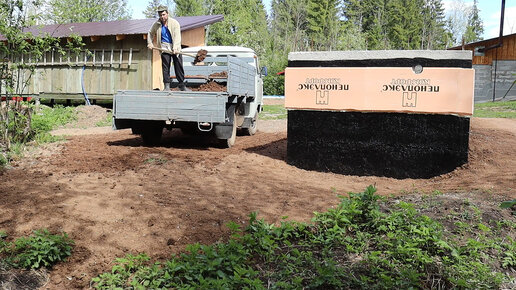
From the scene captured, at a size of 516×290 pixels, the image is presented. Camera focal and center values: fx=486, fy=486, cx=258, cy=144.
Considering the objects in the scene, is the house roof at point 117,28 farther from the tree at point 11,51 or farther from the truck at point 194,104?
the tree at point 11,51

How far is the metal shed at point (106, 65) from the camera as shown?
18.9 metres

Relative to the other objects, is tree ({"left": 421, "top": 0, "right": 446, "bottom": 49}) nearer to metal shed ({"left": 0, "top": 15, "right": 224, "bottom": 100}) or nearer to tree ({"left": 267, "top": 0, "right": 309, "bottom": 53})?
tree ({"left": 267, "top": 0, "right": 309, "bottom": 53})

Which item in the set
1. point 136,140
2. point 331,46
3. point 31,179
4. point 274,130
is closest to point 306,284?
point 31,179

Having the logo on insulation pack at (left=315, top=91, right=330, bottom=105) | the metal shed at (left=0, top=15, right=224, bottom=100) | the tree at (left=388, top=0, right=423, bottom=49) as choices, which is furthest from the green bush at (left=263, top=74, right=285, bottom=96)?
the tree at (left=388, top=0, right=423, bottom=49)

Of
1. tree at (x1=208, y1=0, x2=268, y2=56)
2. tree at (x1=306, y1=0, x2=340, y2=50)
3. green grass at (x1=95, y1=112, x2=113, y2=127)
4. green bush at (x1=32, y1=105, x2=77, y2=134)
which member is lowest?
green grass at (x1=95, y1=112, x2=113, y2=127)

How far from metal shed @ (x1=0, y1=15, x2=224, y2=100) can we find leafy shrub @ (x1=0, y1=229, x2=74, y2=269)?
49.1ft

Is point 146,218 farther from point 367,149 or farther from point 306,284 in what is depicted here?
point 367,149

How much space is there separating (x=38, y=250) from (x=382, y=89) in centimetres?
548

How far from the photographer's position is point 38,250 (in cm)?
384

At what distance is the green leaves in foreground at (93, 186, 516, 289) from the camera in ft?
11.3

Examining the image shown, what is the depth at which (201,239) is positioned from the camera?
4.38 meters

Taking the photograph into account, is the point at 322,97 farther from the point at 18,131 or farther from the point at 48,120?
the point at 48,120

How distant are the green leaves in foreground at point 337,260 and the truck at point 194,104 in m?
4.75

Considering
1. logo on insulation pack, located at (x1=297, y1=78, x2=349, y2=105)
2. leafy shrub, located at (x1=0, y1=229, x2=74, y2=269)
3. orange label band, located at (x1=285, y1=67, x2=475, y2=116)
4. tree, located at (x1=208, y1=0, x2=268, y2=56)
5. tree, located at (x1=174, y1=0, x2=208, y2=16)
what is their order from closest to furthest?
leafy shrub, located at (x1=0, y1=229, x2=74, y2=269) → orange label band, located at (x1=285, y1=67, x2=475, y2=116) → logo on insulation pack, located at (x1=297, y1=78, x2=349, y2=105) → tree, located at (x1=208, y1=0, x2=268, y2=56) → tree, located at (x1=174, y1=0, x2=208, y2=16)
